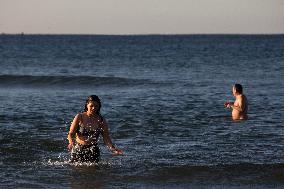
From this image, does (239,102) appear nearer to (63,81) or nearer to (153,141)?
(153,141)

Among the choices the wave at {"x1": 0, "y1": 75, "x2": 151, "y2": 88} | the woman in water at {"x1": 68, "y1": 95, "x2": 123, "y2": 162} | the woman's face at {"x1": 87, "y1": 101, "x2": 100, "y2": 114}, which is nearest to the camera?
the woman's face at {"x1": 87, "y1": 101, "x2": 100, "y2": 114}

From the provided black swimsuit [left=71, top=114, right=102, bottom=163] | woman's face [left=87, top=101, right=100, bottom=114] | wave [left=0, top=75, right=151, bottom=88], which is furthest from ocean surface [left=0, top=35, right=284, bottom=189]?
wave [left=0, top=75, right=151, bottom=88]

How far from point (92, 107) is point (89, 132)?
0.50m

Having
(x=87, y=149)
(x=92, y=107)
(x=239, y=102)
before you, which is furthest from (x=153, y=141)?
(x=92, y=107)

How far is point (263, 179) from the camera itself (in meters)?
11.6

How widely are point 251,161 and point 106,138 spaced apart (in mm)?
2843

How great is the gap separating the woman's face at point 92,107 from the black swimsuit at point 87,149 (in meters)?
0.31

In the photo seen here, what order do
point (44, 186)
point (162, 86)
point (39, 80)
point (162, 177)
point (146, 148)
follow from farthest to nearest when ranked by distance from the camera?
point (39, 80)
point (162, 86)
point (146, 148)
point (162, 177)
point (44, 186)

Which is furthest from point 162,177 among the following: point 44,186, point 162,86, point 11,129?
point 162,86

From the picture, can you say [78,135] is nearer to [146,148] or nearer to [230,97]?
[146,148]

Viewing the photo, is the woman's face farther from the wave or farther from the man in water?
the wave

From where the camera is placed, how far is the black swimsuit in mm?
11836

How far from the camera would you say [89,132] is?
A: 11828 millimetres

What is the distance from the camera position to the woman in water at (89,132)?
11656mm
